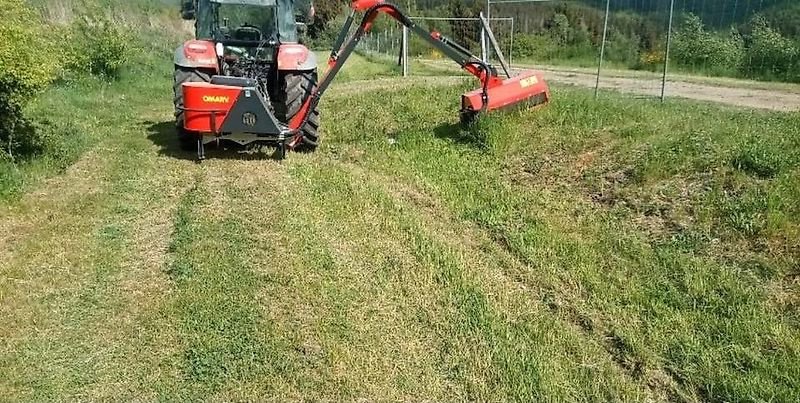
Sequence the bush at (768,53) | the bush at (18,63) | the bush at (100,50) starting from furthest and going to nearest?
the bush at (100,50)
the bush at (768,53)
the bush at (18,63)

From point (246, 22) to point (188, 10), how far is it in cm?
97

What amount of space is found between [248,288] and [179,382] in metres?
1.09

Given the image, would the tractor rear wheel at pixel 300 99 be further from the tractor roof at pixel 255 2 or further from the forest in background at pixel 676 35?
the forest in background at pixel 676 35

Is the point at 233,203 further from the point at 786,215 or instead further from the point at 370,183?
the point at 786,215

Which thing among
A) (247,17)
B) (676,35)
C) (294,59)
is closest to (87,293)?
(294,59)

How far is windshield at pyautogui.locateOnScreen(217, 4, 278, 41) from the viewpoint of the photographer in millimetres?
9867

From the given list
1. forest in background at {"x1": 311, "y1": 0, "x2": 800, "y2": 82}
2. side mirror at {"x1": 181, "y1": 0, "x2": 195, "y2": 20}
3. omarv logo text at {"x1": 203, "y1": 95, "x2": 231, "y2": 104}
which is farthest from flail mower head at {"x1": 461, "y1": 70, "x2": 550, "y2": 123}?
forest in background at {"x1": 311, "y1": 0, "x2": 800, "y2": 82}

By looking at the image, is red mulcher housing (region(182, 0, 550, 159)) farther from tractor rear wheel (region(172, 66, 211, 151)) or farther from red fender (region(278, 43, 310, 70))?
tractor rear wheel (region(172, 66, 211, 151))

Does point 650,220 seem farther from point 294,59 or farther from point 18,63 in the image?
point 18,63

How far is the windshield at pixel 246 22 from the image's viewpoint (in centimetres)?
987

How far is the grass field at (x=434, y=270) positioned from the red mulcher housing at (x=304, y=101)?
37 centimetres

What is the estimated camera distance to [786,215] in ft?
17.2

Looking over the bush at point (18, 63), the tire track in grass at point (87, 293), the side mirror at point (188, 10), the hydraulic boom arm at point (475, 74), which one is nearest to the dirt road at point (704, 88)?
the hydraulic boom arm at point (475, 74)

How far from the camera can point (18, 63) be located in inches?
282
